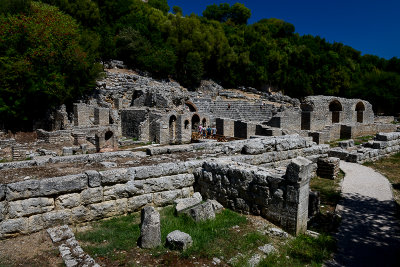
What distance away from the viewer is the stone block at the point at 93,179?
18.9 ft

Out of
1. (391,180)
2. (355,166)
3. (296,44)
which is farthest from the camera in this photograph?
(296,44)

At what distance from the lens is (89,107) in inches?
973

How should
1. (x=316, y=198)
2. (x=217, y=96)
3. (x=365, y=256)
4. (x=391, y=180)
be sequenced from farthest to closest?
(x=217, y=96), (x=391, y=180), (x=316, y=198), (x=365, y=256)

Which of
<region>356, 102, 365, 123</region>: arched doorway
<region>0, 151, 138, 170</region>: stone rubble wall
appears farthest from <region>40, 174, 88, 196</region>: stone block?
<region>356, 102, 365, 123</region>: arched doorway

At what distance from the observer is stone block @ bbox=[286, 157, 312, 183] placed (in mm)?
5312

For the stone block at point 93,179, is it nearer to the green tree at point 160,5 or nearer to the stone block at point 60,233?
the stone block at point 60,233

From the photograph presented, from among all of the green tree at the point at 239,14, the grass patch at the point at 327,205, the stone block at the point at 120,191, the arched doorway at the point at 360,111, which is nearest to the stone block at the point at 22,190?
the stone block at the point at 120,191

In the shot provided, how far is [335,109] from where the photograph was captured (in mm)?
28531

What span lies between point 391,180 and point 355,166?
201 cm

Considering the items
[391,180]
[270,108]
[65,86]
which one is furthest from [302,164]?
[270,108]

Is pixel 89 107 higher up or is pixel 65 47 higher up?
pixel 65 47

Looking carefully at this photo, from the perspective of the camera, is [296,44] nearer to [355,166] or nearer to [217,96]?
[217,96]

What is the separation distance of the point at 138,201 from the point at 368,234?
4990 mm

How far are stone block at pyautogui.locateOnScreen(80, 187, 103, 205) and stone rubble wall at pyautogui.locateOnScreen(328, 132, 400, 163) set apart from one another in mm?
11562
